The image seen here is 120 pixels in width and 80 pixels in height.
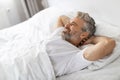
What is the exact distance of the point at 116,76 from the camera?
3.88ft

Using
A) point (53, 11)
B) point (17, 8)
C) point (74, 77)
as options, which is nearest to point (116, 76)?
point (74, 77)

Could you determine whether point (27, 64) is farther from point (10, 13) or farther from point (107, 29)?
point (10, 13)

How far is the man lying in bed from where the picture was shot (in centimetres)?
126

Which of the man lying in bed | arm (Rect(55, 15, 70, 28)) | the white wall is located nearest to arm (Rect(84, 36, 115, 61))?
the man lying in bed

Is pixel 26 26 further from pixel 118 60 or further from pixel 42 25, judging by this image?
pixel 118 60

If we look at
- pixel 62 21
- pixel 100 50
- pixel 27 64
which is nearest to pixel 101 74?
pixel 100 50

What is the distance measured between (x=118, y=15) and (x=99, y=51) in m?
0.39

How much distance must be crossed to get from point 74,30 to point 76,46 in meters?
0.13

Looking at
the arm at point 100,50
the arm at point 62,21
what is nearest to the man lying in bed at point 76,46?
the arm at point 100,50

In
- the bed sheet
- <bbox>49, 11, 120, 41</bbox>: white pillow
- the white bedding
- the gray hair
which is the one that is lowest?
the bed sheet

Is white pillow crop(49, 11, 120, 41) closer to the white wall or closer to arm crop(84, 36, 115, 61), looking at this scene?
arm crop(84, 36, 115, 61)

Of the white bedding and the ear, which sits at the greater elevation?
the ear

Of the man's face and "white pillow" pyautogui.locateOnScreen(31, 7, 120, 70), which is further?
the man's face

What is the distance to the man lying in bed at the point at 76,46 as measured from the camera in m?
1.26
